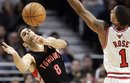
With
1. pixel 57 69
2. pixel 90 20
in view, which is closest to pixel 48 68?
pixel 57 69

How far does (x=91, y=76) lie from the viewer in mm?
13195

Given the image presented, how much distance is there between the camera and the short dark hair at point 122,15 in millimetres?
7836

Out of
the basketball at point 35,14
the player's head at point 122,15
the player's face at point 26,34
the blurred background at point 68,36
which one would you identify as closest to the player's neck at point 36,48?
the player's face at point 26,34

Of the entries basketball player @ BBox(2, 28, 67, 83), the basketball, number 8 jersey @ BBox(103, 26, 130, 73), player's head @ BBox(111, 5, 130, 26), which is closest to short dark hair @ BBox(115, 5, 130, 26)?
player's head @ BBox(111, 5, 130, 26)

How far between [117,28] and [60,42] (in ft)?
3.46

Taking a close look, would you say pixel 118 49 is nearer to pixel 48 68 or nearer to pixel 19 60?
pixel 48 68

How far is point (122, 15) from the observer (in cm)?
785

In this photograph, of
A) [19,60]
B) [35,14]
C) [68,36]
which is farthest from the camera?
[68,36]

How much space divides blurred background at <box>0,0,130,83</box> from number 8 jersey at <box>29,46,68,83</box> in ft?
12.7

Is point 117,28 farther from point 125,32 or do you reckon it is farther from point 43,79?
point 43,79

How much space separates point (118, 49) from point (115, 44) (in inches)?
3.4

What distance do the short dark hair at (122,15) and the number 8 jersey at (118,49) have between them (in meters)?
0.16

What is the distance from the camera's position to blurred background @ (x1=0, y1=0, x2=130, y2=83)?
1337cm

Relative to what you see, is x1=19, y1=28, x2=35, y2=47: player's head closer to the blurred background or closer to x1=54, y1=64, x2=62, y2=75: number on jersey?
x1=54, y1=64, x2=62, y2=75: number on jersey
